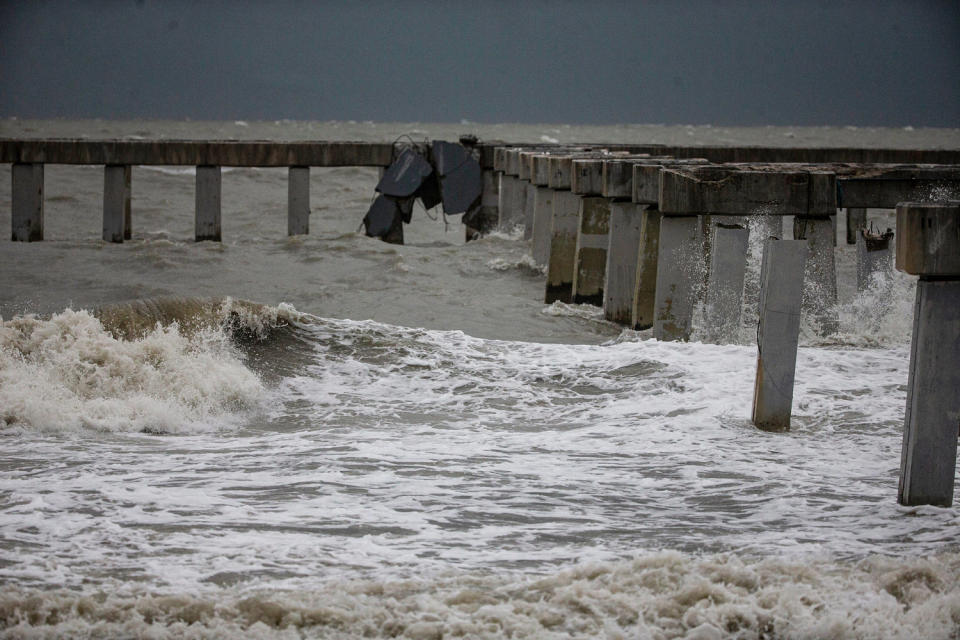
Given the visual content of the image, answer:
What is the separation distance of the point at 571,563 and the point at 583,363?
3.83 meters

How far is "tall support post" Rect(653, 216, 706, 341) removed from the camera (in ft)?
27.9

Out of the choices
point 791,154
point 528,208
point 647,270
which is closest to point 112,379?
point 647,270

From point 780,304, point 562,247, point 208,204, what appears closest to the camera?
point 780,304

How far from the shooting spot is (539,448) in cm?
630

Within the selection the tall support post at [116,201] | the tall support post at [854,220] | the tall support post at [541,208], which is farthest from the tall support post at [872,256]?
the tall support post at [116,201]

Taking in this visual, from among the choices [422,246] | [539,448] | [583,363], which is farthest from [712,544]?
[422,246]

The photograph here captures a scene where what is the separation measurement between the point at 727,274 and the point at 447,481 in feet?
9.43

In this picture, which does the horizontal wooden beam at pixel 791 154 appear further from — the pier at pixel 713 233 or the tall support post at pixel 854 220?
the pier at pixel 713 233

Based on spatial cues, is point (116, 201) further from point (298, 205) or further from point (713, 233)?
point (713, 233)

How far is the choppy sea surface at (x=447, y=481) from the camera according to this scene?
4062 millimetres

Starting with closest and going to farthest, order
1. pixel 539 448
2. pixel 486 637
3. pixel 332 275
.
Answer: pixel 486 637 < pixel 539 448 < pixel 332 275

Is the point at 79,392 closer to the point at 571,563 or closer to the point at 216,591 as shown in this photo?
the point at 216,591

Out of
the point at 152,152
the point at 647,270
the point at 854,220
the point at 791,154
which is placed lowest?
the point at 647,270

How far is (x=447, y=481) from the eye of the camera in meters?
5.63
